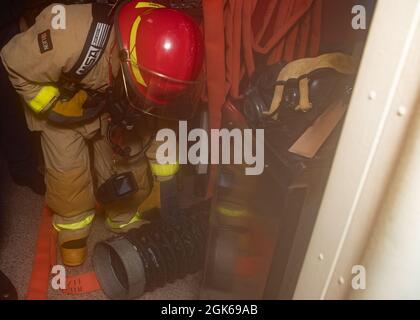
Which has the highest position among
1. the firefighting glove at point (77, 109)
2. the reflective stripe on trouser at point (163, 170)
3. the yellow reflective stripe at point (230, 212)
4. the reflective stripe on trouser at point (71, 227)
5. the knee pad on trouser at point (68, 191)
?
the firefighting glove at point (77, 109)

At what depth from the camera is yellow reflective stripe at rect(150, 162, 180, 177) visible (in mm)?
1716

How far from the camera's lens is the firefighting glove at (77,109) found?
148 cm

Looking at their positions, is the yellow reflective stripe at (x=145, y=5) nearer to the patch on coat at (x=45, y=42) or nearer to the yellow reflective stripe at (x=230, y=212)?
the patch on coat at (x=45, y=42)

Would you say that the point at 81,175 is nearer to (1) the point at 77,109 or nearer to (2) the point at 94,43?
(1) the point at 77,109

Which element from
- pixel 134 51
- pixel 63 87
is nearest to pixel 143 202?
pixel 63 87

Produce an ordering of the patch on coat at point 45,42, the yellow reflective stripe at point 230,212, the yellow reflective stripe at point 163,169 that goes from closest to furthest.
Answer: the yellow reflective stripe at point 230,212, the patch on coat at point 45,42, the yellow reflective stripe at point 163,169

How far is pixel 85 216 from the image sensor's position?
1707 mm

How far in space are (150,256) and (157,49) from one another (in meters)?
0.74

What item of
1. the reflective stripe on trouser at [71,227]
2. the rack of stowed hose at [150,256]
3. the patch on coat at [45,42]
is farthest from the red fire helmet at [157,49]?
the reflective stripe on trouser at [71,227]

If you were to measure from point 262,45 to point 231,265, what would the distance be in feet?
2.60

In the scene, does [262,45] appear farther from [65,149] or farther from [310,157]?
[65,149]

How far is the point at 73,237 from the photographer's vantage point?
5.35 feet

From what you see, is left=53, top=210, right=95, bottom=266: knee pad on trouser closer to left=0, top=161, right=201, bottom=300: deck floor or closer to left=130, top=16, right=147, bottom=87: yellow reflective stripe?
left=0, top=161, right=201, bottom=300: deck floor
